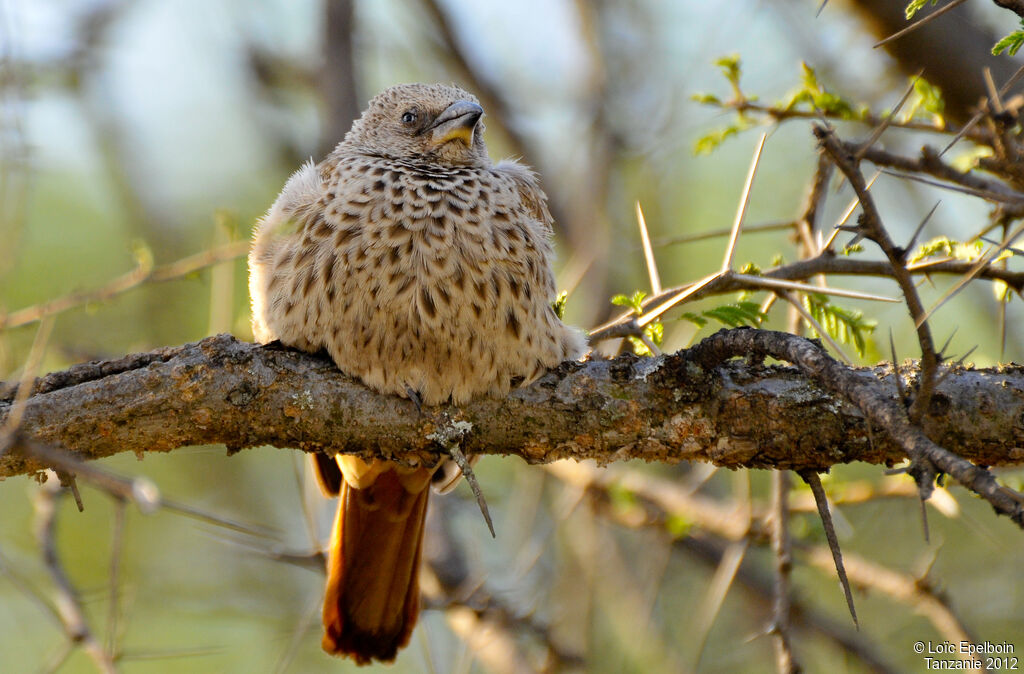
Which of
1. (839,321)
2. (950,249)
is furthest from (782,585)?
(950,249)

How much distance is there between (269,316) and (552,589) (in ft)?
8.13

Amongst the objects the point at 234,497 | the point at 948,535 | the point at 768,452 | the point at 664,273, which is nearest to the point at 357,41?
the point at 664,273

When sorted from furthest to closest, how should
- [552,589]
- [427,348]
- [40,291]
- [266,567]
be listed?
[266,567]
[40,291]
[552,589]
[427,348]

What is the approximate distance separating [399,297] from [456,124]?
1.02 meters

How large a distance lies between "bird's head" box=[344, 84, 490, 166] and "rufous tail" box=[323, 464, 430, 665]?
4.05ft

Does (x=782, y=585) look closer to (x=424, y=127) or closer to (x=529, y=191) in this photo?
(x=529, y=191)

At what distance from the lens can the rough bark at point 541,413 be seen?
2344 millimetres

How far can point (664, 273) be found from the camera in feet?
19.3

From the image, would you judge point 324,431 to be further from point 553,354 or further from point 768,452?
point 768,452

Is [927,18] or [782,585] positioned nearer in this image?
[927,18]

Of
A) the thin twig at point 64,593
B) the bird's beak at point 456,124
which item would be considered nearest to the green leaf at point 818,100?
the bird's beak at point 456,124

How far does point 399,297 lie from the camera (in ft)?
9.06

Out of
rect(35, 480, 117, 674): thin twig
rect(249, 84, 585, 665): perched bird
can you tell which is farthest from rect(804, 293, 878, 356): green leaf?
rect(35, 480, 117, 674): thin twig

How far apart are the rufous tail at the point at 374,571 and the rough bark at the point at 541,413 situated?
2.35 ft
